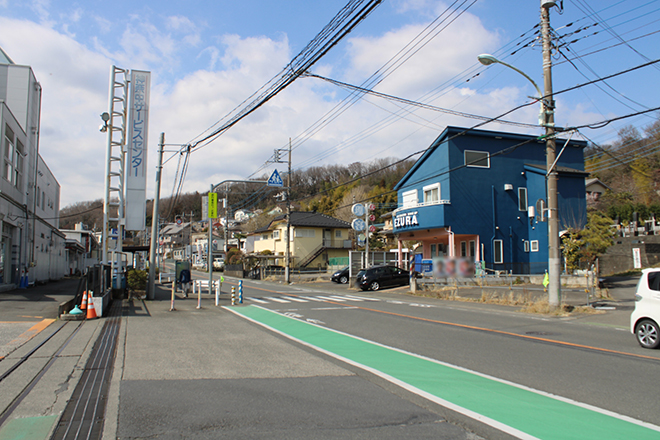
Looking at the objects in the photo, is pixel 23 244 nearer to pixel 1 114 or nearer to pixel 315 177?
pixel 1 114

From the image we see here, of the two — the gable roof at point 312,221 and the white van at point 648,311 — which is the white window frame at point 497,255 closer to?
the white van at point 648,311

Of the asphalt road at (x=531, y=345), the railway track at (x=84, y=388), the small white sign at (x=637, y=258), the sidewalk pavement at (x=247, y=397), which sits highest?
the small white sign at (x=637, y=258)

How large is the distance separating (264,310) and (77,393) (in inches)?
428

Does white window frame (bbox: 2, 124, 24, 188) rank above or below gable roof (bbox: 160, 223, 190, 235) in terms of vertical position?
below

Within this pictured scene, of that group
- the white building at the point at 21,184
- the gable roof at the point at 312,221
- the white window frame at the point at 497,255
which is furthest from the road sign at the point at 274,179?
the gable roof at the point at 312,221

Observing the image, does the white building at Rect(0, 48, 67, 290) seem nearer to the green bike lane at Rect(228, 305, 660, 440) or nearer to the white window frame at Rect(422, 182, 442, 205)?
the green bike lane at Rect(228, 305, 660, 440)

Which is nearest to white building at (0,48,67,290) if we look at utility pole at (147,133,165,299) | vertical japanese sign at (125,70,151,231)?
vertical japanese sign at (125,70,151,231)

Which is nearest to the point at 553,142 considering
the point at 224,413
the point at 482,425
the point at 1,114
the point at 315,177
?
the point at 482,425

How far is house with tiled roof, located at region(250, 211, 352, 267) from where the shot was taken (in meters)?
54.5

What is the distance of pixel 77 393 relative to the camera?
19.1 feet

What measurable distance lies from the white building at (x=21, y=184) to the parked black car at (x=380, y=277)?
19448 millimetres

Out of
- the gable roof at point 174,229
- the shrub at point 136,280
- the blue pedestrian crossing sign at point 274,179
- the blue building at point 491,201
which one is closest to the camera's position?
the shrub at point 136,280

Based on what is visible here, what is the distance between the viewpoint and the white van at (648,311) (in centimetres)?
892

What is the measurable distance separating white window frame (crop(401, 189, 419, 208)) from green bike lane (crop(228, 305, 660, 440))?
81.9 feet
